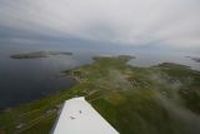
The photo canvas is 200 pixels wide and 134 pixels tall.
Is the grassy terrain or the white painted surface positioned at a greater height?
the white painted surface

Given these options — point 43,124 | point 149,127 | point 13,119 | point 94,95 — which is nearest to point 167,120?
point 149,127

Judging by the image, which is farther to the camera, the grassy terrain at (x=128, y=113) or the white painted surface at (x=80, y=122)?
the grassy terrain at (x=128, y=113)

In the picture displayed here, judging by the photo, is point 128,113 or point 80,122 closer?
point 80,122

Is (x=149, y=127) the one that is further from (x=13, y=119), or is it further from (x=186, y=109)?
(x=13, y=119)

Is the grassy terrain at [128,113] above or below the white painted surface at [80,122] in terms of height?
below

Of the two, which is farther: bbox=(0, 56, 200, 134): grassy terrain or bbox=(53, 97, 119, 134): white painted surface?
bbox=(0, 56, 200, 134): grassy terrain

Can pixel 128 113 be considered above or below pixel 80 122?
below

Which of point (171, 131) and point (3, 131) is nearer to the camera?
point (3, 131)

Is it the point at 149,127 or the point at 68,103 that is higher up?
the point at 68,103
